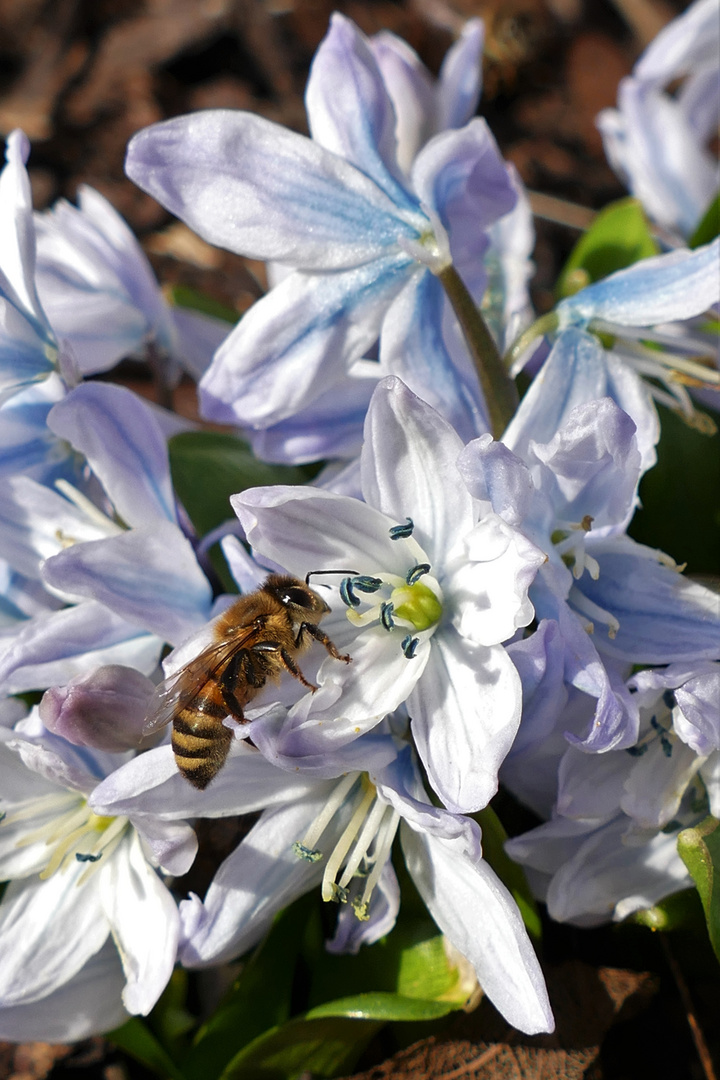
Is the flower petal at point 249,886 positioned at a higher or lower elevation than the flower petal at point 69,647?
lower

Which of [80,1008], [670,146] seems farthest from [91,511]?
[670,146]

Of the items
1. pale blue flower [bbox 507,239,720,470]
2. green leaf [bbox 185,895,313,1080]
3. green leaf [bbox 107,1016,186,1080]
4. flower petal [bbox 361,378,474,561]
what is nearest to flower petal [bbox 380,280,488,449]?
pale blue flower [bbox 507,239,720,470]

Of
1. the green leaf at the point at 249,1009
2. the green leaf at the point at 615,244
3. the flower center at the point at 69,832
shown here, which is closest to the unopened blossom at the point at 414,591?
the flower center at the point at 69,832

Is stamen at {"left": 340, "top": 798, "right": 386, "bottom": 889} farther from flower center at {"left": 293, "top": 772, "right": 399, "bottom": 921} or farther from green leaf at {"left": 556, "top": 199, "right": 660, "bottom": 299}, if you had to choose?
green leaf at {"left": 556, "top": 199, "right": 660, "bottom": 299}

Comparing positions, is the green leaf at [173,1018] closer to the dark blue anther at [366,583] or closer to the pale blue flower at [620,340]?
the dark blue anther at [366,583]

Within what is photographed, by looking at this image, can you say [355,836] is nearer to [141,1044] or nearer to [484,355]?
[141,1044]

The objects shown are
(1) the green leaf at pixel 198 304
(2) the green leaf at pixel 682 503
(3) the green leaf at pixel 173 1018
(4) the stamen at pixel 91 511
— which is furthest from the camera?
(1) the green leaf at pixel 198 304

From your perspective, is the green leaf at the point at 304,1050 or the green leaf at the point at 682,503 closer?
the green leaf at the point at 304,1050

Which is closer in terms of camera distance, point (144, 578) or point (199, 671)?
point (199, 671)
